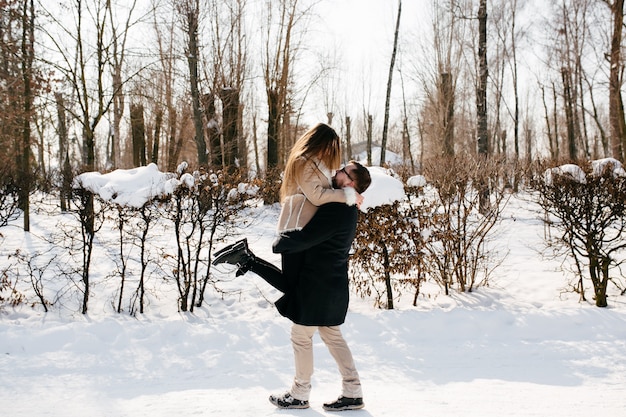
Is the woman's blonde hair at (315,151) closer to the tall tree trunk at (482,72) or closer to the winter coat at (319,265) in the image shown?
the winter coat at (319,265)

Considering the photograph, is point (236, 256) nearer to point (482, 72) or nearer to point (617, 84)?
point (482, 72)

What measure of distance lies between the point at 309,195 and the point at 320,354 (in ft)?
8.16

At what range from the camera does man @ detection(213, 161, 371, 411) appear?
294cm

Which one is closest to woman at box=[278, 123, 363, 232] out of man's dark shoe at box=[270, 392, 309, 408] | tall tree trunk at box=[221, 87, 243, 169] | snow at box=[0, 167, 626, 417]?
man's dark shoe at box=[270, 392, 309, 408]

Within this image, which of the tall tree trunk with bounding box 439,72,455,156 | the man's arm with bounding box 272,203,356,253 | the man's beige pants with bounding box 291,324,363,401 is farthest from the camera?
the tall tree trunk with bounding box 439,72,455,156

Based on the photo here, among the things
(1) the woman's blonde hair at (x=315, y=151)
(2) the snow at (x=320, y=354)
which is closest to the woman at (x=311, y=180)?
(1) the woman's blonde hair at (x=315, y=151)

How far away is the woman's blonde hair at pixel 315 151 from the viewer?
2959mm

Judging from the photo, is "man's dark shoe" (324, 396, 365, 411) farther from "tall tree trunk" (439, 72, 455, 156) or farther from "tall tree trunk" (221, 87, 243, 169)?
"tall tree trunk" (439, 72, 455, 156)

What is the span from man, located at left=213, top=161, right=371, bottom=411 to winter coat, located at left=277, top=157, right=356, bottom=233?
0.06 m

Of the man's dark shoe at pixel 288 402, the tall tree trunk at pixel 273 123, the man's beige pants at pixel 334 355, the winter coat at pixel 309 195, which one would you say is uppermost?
the tall tree trunk at pixel 273 123

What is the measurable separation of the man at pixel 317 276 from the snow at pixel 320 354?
29cm

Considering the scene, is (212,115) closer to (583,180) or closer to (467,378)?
(583,180)

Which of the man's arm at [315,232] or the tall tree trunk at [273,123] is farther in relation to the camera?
the tall tree trunk at [273,123]

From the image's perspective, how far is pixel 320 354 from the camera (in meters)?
4.84
